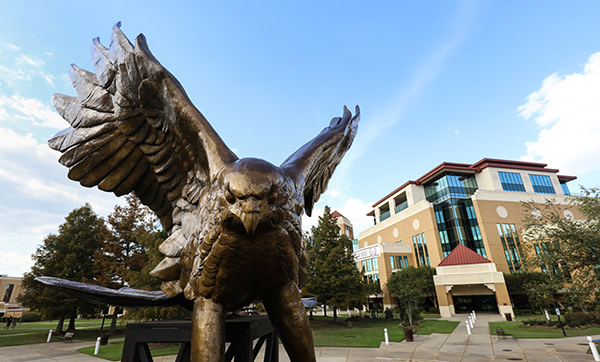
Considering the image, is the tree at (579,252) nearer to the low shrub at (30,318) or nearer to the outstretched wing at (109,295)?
the outstretched wing at (109,295)

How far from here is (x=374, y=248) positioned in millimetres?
15930

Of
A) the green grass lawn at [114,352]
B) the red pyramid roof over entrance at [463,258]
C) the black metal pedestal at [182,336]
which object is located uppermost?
the red pyramid roof over entrance at [463,258]

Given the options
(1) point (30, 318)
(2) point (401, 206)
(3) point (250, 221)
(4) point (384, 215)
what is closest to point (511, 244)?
(2) point (401, 206)

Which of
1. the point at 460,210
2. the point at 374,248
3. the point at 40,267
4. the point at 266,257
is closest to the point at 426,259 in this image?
the point at 460,210

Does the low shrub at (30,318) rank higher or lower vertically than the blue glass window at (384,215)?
lower

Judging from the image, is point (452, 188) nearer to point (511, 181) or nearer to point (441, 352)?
point (511, 181)

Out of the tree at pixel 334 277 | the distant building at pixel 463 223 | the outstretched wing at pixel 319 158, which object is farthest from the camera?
the distant building at pixel 463 223

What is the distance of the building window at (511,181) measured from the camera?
3866 centimetres

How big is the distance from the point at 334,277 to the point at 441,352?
980cm

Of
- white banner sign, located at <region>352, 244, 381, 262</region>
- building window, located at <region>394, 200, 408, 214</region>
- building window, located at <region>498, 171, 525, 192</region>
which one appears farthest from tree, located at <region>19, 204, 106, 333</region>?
building window, located at <region>498, 171, 525, 192</region>

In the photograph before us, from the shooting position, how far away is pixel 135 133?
9.09 feet

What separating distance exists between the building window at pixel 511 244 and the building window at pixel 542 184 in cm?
1011

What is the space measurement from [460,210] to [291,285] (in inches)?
1601

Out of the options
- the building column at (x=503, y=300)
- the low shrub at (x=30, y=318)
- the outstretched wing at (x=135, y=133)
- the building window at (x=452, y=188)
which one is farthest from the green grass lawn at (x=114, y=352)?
the building window at (x=452, y=188)
